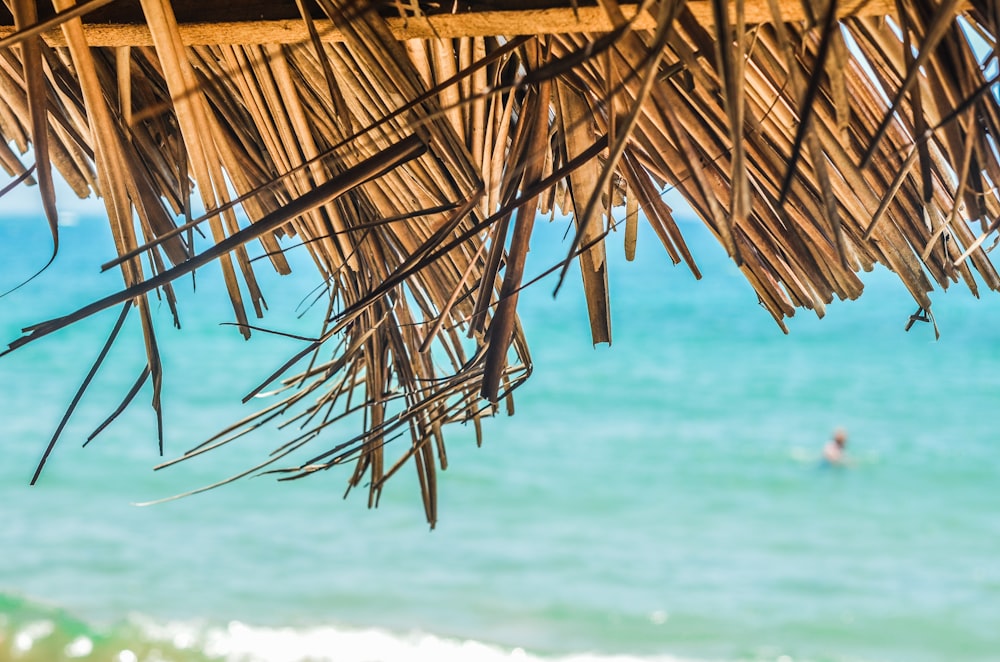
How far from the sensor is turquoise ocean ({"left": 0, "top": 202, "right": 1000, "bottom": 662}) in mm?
4844

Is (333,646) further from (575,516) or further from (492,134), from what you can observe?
(492,134)

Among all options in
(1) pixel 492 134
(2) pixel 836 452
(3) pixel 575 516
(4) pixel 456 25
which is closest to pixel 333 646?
(3) pixel 575 516

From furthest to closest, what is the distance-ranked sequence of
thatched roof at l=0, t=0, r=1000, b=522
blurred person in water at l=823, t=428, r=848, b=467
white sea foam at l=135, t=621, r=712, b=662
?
blurred person in water at l=823, t=428, r=848, b=467, white sea foam at l=135, t=621, r=712, b=662, thatched roof at l=0, t=0, r=1000, b=522

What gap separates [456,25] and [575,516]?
631 cm

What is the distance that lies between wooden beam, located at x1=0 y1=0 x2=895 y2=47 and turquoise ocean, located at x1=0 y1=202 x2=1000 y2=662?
3.82 m

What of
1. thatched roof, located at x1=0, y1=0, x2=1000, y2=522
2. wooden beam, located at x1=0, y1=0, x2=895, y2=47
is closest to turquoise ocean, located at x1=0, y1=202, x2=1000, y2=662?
thatched roof, located at x1=0, y1=0, x2=1000, y2=522

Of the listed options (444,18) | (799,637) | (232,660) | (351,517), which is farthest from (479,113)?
(351,517)

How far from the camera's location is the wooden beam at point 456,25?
52cm

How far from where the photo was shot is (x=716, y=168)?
2.25 feet

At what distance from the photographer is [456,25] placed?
582mm

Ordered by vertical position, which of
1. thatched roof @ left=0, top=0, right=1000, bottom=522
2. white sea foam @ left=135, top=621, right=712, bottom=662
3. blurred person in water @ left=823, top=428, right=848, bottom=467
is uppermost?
blurred person in water @ left=823, top=428, right=848, bottom=467

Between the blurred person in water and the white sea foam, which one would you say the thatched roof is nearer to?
the white sea foam

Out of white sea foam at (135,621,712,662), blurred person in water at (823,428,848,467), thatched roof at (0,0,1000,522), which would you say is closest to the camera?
thatched roof at (0,0,1000,522)

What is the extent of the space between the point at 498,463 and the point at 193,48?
6848 millimetres
